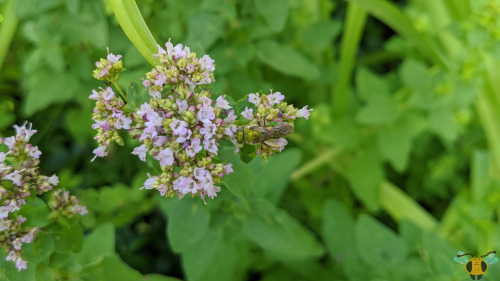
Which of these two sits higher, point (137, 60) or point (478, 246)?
point (137, 60)

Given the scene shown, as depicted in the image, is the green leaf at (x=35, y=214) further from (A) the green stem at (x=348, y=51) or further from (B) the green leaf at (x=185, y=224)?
(A) the green stem at (x=348, y=51)

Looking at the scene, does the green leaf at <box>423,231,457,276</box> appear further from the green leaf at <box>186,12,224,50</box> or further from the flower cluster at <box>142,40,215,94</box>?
the green leaf at <box>186,12,224,50</box>

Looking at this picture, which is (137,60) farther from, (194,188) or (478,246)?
(478,246)

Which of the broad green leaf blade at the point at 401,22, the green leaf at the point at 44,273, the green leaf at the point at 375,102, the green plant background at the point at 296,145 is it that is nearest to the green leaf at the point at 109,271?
the green plant background at the point at 296,145

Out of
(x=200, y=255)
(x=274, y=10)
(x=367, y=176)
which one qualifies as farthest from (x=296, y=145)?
(x=200, y=255)

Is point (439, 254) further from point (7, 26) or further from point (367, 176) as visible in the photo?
point (7, 26)

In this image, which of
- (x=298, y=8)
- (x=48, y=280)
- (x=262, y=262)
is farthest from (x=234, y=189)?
(x=298, y=8)

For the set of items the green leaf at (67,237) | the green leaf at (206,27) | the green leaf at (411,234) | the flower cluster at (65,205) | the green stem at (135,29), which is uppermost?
the green leaf at (206,27)
